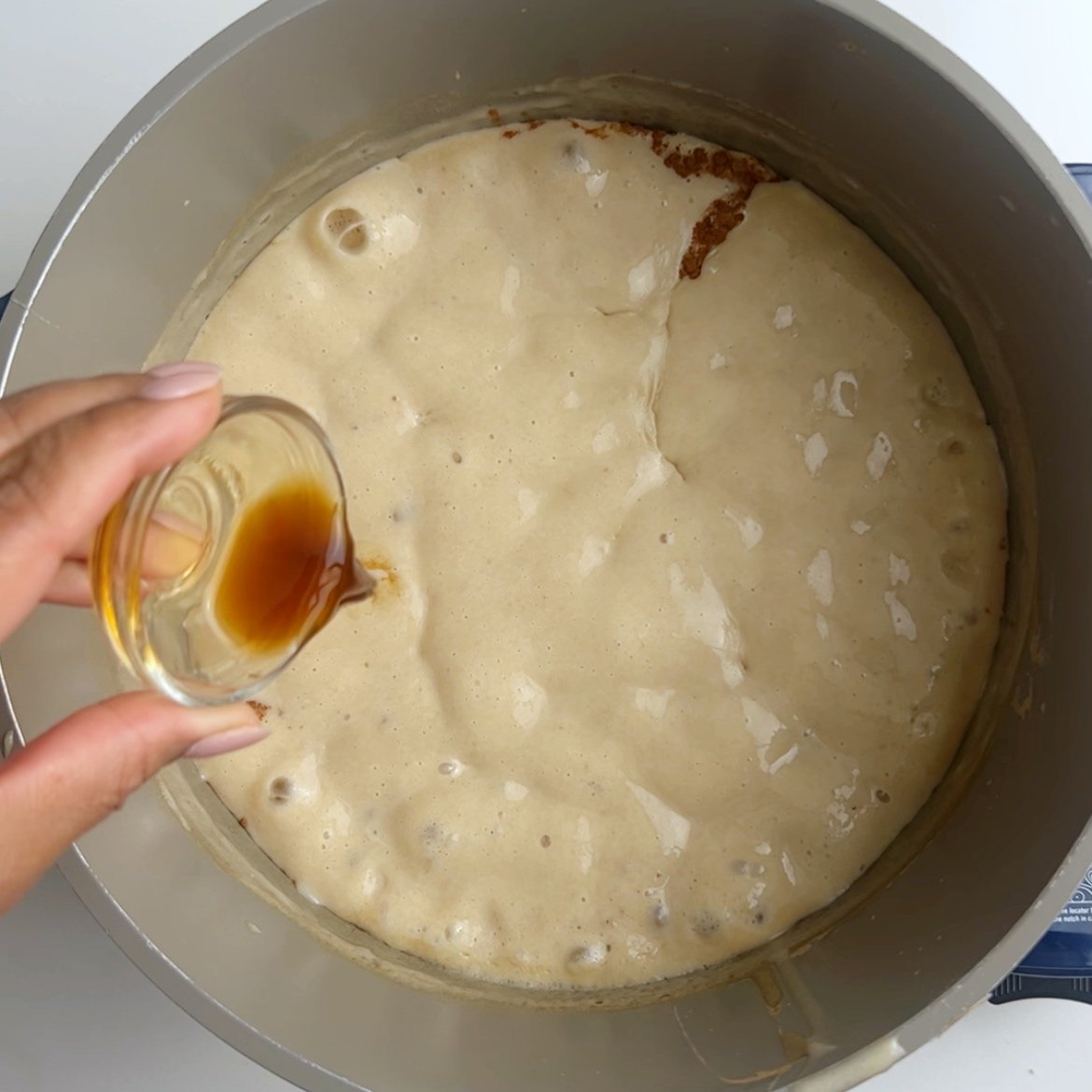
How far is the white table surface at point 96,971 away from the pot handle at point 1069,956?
7 cm

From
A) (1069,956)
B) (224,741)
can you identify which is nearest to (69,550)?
(224,741)

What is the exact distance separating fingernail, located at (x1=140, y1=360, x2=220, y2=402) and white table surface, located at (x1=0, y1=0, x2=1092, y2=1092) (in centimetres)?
40

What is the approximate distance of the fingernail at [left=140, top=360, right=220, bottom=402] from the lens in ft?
2.15

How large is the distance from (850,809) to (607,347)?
1.51 feet

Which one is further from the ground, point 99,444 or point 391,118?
point 391,118

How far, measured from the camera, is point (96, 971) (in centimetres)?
98

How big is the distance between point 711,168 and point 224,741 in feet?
2.17

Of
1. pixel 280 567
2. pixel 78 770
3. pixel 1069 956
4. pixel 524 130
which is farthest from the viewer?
pixel 524 130

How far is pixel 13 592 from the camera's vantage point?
2.05 ft

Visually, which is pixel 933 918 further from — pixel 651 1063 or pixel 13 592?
pixel 13 592

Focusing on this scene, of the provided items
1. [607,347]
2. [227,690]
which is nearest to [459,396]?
[607,347]

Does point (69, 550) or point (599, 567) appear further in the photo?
point (599, 567)

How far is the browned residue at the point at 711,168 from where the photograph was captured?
100cm

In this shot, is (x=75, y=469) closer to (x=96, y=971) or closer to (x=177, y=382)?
(x=177, y=382)
